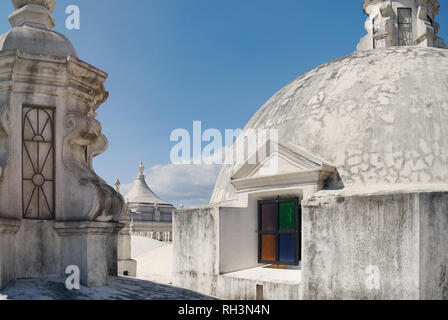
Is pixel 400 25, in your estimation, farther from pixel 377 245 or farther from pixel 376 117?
pixel 377 245

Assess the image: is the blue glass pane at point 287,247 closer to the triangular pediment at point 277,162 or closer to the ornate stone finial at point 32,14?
the triangular pediment at point 277,162

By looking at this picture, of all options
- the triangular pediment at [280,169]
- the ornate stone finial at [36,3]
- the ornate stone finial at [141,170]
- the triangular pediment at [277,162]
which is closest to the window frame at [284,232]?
the triangular pediment at [280,169]

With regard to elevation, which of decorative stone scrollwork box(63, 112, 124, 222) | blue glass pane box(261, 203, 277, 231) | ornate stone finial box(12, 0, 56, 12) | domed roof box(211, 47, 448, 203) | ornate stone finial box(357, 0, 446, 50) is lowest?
blue glass pane box(261, 203, 277, 231)

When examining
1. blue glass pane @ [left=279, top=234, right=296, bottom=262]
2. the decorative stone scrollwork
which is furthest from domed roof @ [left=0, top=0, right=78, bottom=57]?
blue glass pane @ [left=279, top=234, right=296, bottom=262]

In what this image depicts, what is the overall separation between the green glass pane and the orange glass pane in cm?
43

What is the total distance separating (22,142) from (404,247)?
584cm

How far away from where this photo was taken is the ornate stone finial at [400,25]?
1404 cm

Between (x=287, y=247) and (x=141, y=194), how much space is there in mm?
28385

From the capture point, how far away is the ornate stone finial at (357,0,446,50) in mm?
14039

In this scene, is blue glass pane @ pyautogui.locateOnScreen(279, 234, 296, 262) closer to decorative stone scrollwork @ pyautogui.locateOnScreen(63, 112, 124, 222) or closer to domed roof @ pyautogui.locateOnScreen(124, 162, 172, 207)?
decorative stone scrollwork @ pyautogui.locateOnScreen(63, 112, 124, 222)

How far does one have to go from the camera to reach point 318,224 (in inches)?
306

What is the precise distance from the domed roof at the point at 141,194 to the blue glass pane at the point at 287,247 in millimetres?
26596

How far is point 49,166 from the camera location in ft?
17.1
